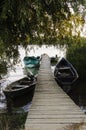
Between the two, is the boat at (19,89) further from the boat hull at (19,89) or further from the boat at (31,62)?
the boat at (31,62)

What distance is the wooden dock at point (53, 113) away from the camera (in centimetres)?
782

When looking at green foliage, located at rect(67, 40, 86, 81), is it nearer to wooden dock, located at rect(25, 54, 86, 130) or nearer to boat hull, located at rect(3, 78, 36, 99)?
boat hull, located at rect(3, 78, 36, 99)

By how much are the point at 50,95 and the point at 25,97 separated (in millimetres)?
4697

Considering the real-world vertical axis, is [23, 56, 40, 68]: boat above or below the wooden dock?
below

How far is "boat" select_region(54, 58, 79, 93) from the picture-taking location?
15859 millimetres

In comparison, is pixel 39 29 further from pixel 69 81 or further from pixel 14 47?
pixel 69 81

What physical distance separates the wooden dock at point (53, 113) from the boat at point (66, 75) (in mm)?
3929

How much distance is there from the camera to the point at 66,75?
16.5 metres

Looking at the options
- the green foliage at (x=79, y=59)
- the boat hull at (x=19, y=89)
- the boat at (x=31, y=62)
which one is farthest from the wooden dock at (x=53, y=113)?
the boat at (x=31, y=62)

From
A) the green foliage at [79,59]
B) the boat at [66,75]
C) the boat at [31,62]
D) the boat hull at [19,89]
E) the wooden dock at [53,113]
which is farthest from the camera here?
the boat at [31,62]

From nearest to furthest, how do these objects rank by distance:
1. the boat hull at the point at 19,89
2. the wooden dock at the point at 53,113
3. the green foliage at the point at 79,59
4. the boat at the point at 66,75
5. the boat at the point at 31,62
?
1. the wooden dock at the point at 53,113
2. the boat hull at the point at 19,89
3. the boat at the point at 66,75
4. the green foliage at the point at 79,59
5. the boat at the point at 31,62

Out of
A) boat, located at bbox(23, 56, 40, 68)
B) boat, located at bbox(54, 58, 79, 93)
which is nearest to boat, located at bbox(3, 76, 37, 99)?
boat, located at bbox(54, 58, 79, 93)

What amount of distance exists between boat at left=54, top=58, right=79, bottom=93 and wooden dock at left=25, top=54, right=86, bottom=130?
3929 mm

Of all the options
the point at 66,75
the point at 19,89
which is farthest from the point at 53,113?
the point at 66,75
